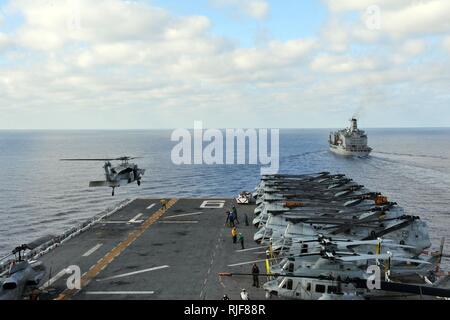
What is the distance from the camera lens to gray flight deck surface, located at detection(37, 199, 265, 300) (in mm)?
26266

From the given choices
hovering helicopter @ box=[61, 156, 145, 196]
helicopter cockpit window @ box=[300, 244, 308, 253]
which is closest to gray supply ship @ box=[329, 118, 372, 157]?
hovering helicopter @ box=[61, 156, 145, 196]

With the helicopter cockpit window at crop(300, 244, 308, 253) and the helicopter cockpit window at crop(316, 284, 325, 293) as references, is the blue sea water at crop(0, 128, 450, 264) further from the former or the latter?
the helicopter cockpit window at crop(316, 284, 325, 293)

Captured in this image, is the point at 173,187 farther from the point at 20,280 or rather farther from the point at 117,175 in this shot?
the point at 20,280

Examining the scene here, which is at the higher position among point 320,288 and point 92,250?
point 320,288

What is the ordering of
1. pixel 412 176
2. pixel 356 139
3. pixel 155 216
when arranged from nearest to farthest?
pixel 155 216 < pixel 412 176 < pixel 356 139

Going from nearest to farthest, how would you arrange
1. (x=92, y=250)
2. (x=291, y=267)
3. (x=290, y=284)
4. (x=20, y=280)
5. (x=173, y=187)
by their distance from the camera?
(x=20, y=280) < (x=290, y=284) < (x=291, y=267) < (x=92, y=250) < (x=173, y=187)

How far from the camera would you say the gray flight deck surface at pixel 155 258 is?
26266 mm

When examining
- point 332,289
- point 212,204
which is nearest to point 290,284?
point 332,289

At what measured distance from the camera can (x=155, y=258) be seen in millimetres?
33156

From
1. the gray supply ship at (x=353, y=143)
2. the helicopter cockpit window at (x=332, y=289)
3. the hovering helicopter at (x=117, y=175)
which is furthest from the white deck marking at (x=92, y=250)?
the gray supply ship at (x=353, y=143)
